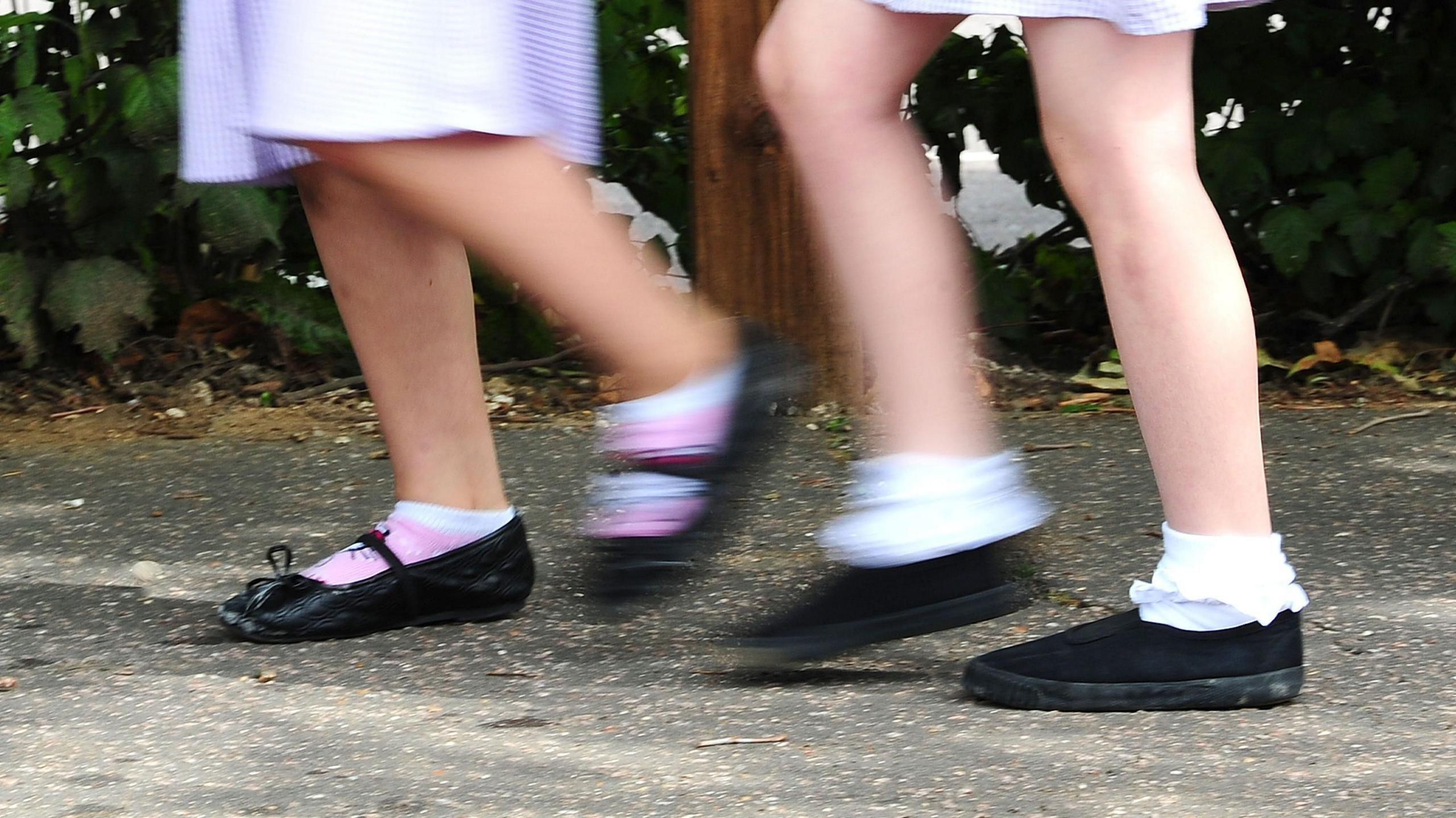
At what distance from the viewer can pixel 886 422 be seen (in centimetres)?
192

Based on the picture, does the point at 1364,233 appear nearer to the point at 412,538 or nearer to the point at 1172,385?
the point at 1172,385

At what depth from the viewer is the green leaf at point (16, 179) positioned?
3424mm

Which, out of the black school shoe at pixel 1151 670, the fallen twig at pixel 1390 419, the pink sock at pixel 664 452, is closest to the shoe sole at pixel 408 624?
the pink sock at pixel 664 452

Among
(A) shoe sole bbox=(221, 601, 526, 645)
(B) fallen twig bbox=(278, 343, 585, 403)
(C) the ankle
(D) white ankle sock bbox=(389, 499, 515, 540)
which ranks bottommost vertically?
(A) shoe sole bbox=(221, 601, 526, 645)

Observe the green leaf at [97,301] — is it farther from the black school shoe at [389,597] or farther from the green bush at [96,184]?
the black school shoe at [389,597]

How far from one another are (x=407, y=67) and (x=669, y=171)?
2109mm

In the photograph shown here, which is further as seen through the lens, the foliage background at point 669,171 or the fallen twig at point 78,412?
the fallen twig at point 78,412

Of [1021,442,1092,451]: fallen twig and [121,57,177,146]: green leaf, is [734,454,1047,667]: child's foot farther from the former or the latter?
[121,57,177,146]: green leaf

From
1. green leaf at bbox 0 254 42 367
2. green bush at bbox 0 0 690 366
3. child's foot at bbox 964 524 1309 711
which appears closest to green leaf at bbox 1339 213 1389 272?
green bush at bbox 0 0 690 366

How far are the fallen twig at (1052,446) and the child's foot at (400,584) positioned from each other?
1.31 metres

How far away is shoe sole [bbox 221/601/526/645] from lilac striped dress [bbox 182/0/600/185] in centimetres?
63

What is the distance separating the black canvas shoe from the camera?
186 centimetres

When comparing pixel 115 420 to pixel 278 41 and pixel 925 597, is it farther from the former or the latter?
pixel 925 597

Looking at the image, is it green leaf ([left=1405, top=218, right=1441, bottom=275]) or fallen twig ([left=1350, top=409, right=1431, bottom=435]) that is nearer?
fallen twig ([left=1350, top=409, right=1431, bottom=435])
